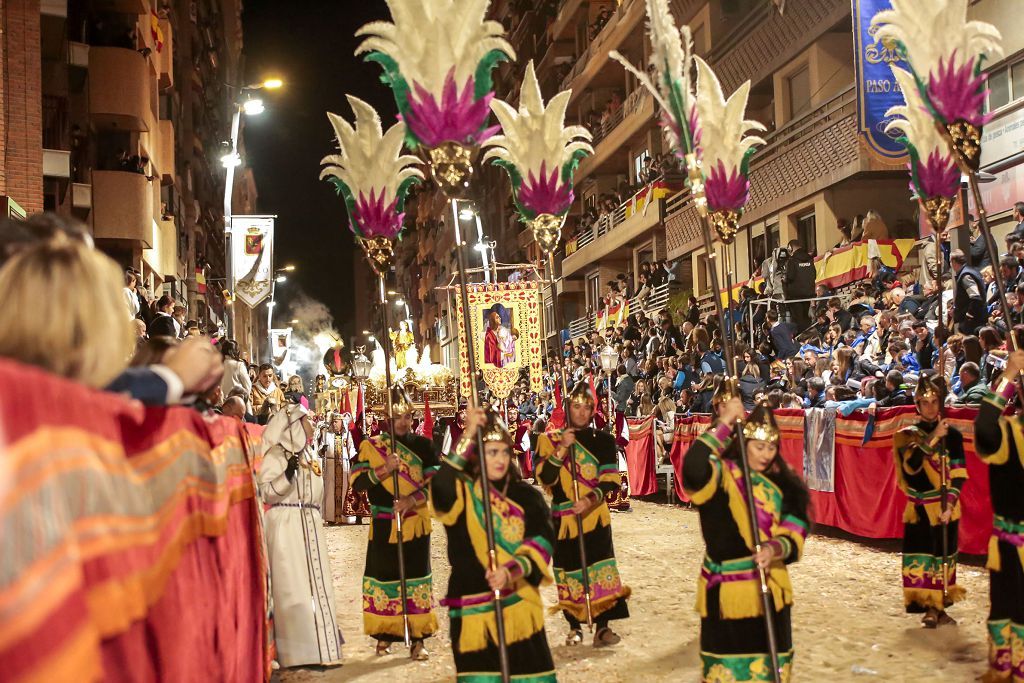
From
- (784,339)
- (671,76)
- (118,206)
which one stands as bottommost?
(784,339)

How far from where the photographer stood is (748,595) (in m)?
5.43

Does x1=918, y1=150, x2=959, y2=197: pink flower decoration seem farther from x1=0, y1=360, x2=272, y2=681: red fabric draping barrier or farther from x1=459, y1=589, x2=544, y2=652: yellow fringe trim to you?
x1=0, y1=360, x2=272, y2=681: red fabric draping barrier

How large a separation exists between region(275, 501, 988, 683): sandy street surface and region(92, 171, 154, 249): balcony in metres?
12.9

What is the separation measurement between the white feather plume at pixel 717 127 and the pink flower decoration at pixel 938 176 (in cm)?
204

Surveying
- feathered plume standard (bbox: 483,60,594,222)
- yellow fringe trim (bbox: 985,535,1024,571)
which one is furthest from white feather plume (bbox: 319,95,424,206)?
yellow fringe trim (bbox: 985,535,1024,571)

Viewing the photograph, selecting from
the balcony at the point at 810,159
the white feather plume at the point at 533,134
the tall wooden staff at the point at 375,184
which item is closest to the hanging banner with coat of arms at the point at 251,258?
the balcony at the point at 810,159

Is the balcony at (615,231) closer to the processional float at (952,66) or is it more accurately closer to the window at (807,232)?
the window at (807,232)

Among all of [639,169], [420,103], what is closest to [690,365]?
[420,103]

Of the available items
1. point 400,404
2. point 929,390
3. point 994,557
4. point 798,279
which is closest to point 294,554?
point 400,404

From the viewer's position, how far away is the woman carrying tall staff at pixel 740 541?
541 centimetres

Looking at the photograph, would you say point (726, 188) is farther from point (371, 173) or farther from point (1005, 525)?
point (371, 173)

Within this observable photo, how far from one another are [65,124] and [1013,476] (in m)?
18.8

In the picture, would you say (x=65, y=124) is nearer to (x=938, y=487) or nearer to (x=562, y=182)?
(x=562, y=182)

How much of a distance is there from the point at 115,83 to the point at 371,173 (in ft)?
56.7
